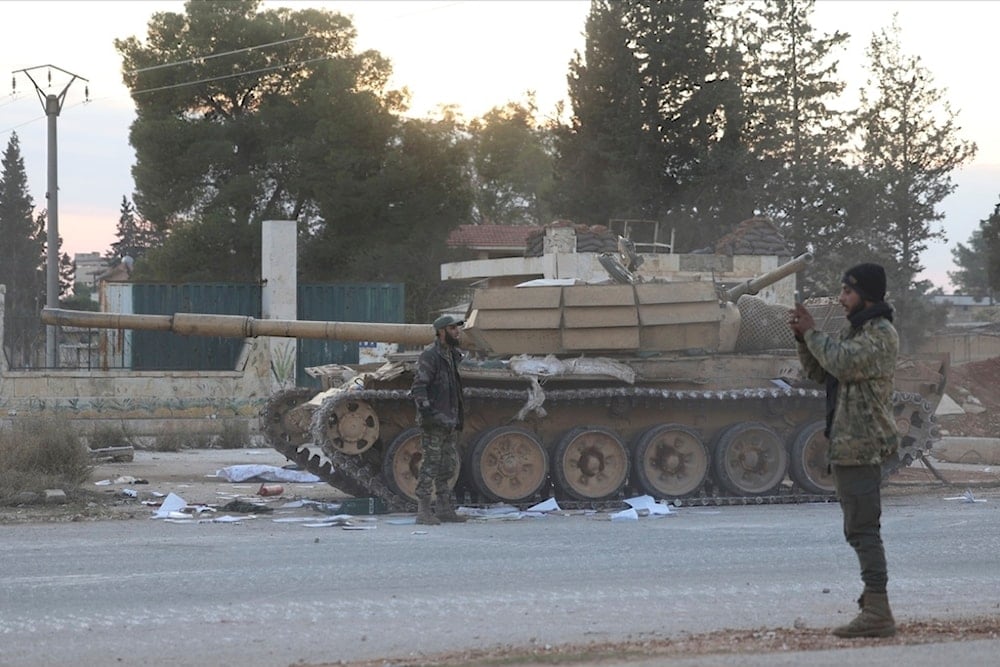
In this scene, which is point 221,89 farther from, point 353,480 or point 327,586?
point 327,586

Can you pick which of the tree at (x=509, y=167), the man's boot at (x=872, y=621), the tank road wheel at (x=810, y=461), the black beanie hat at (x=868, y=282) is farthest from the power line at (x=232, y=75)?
the man's boot at (x=872, y=621)

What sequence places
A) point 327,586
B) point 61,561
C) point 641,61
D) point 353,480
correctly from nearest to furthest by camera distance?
point 327,586
point 61,561
point 353,480
point 641,61

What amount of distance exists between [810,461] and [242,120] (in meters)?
30.1

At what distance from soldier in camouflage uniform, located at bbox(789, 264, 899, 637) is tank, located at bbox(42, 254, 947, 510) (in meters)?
7.72

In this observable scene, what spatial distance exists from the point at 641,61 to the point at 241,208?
47.2ft

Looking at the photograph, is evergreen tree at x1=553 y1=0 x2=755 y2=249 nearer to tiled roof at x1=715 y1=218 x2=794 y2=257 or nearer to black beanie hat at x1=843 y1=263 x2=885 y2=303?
tiled roof at x1=715 y1=218 x2=794 y2=257

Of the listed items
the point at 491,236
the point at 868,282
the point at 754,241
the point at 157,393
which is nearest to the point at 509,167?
the point at 491,236

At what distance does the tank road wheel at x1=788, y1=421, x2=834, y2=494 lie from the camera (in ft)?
51.4

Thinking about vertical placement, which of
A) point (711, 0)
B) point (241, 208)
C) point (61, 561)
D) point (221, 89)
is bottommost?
point (61, 561)

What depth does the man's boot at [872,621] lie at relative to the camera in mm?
6902

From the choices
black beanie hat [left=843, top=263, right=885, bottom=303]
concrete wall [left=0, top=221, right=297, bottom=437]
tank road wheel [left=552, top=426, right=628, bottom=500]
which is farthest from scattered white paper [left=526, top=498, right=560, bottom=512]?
concrete wall [left=0, top=221, right=297, bottom=437]

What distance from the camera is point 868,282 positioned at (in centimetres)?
701

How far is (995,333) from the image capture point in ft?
146

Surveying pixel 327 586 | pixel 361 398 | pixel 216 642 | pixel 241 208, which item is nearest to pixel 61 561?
pixel 327 586
